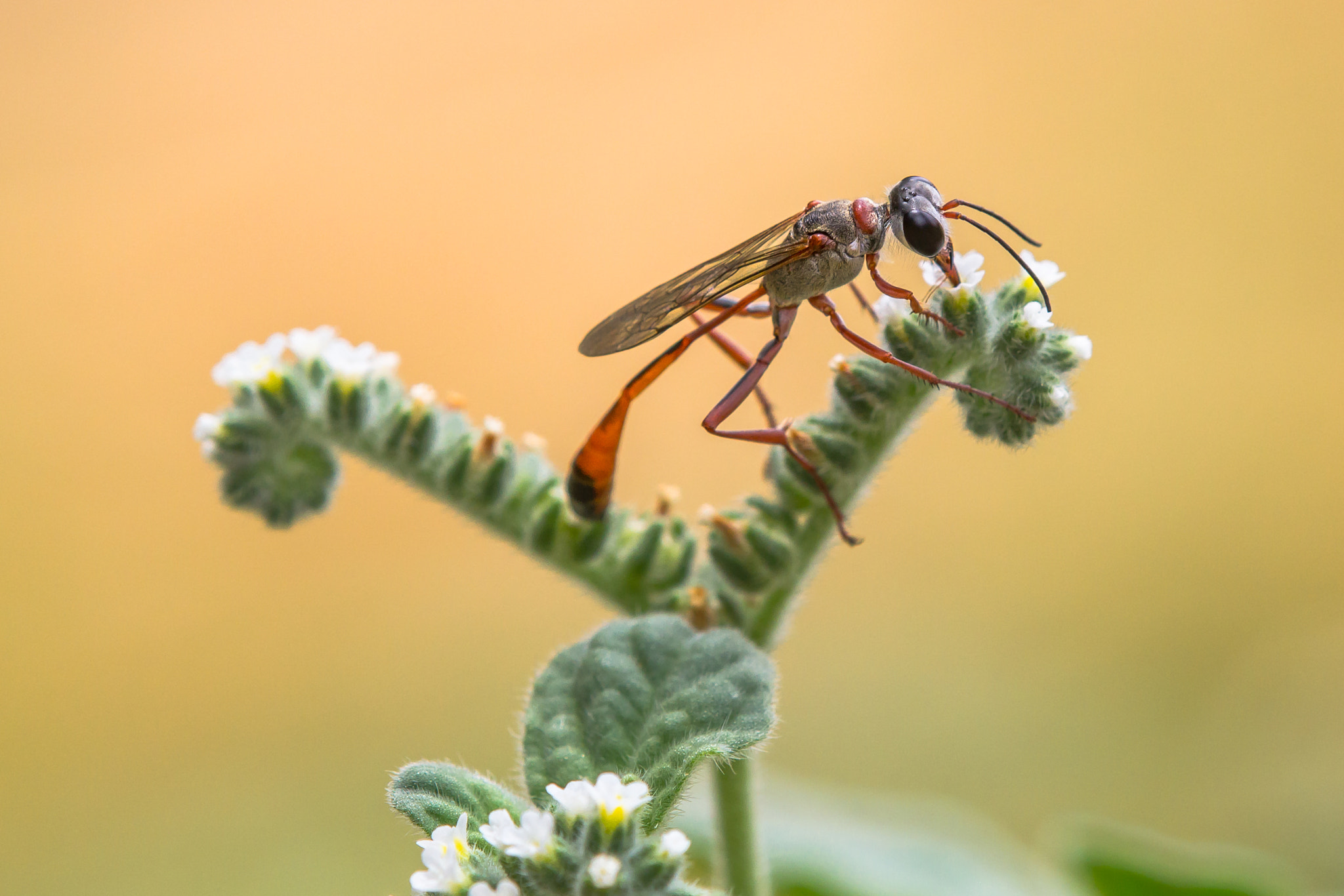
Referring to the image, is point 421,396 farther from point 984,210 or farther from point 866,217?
point 984,210

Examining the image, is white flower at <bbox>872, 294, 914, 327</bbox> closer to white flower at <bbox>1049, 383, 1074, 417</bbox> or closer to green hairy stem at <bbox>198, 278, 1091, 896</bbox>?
green hairy stem at <bbox>198, 278, 1091, 896</bbox>

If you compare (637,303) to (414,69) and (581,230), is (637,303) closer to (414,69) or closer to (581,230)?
(581,230)

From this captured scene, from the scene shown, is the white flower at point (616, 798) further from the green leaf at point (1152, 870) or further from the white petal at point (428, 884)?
the green leaf at point (1152, 870)

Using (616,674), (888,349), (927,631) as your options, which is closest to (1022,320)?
(888,349)

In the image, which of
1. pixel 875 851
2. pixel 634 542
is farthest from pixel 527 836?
pixel 875 851

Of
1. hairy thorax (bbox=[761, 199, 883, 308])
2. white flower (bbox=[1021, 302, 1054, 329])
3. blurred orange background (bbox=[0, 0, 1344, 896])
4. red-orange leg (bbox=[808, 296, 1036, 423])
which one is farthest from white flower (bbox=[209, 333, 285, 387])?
blurred orange background (bbox=[0, 0, 1344, 896])
